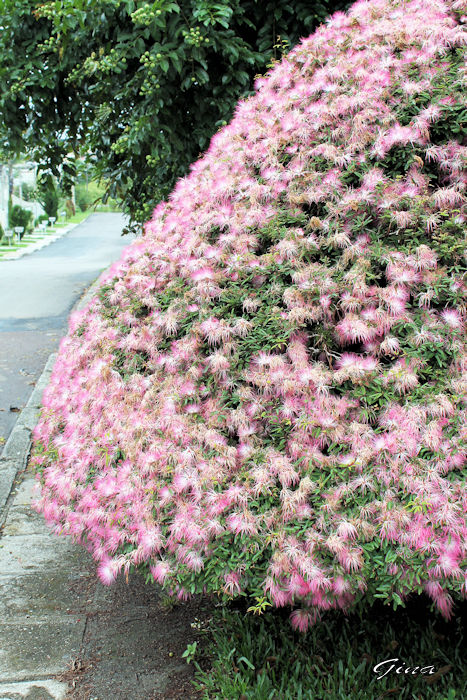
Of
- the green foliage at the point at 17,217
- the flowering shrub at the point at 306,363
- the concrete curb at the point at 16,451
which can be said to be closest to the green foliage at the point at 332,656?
the flowering shrub at the point at 306,363

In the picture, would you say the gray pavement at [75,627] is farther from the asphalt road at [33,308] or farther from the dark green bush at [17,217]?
the dark green bush at [17,217]

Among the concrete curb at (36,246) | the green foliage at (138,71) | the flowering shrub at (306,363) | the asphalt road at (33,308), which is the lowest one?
the concrete curb at (36,246)

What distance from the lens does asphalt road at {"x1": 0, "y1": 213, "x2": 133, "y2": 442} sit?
23.3 feet

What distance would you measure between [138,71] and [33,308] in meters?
6.92

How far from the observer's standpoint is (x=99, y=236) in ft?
100

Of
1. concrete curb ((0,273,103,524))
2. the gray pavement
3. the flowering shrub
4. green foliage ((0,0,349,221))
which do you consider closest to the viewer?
the flowering shrub

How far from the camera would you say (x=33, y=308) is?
11.1 metres

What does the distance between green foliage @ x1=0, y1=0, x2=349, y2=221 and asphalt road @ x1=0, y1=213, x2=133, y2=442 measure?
2.19m

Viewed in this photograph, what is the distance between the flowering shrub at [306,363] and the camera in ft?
6.54

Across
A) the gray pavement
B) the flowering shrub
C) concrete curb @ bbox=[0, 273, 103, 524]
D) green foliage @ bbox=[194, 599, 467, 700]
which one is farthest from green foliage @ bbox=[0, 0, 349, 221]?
green foliage @ bbox=[194, 599, 467, 700]

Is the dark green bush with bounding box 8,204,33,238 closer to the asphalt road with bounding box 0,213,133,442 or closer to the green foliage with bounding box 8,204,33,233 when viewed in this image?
the green foliage with bounding box 8,204,33,233

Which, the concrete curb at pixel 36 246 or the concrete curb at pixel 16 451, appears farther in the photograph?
the concrete curb at pixel 36 246

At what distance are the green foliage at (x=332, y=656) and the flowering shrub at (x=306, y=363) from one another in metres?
0.34

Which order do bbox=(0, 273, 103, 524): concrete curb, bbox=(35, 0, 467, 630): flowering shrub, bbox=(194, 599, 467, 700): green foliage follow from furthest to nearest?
1. bbox=(0, 273, 103, 524): concrete curb
2. bbox=(194, 599, 467, 700): green foliage
3. bbox=(35, 0, 467, 630): flowering shrub
